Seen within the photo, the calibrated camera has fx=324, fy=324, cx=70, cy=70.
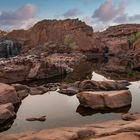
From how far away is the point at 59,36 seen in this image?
15900cm

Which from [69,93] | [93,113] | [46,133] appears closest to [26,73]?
[69,93]

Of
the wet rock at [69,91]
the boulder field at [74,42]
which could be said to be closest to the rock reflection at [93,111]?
the wet rock at [69,91]

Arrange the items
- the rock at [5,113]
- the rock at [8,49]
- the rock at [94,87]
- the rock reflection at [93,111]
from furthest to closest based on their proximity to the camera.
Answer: the rock at [8,49] < the rock at [94,87] < the rock reflection at [93,111] < the rock at [5,113]

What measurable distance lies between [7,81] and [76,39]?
83.5m

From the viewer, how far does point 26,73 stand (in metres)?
54.4

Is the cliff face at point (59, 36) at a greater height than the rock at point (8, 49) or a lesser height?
greater

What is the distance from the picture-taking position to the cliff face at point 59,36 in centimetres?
12850

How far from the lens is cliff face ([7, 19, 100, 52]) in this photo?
12850 centimetres

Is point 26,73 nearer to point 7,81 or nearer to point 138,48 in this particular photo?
point 7,81

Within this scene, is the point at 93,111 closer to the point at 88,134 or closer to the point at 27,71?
the point at 88,134

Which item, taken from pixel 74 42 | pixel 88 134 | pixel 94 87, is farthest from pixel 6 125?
pixel 74 42

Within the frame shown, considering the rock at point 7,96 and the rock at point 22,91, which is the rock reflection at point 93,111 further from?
the rock at point 22,91

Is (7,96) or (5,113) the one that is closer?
(5,113)

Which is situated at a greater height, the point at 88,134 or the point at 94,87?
the point at 94,87
